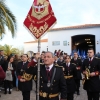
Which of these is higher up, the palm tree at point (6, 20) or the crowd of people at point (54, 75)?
the palm tree at point (6, 20)

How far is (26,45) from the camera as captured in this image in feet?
108

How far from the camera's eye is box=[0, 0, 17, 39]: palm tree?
9773 mm

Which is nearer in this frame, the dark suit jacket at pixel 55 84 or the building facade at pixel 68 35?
the dark suit jacket at pixel 55 84

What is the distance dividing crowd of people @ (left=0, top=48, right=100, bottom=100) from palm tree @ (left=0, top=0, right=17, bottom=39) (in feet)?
7.08

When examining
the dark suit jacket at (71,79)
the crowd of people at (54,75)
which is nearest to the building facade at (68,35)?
the crowd of people at (54,75)

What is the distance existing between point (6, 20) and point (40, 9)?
6.46 m

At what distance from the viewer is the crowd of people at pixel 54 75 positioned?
3.42 meters

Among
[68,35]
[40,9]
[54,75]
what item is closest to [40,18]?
[40,9]

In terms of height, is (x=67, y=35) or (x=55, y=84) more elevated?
(x=67, y=35)

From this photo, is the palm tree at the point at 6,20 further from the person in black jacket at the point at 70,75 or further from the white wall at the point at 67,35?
the white wall at the point at 67,35

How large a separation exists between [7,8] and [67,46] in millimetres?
16283

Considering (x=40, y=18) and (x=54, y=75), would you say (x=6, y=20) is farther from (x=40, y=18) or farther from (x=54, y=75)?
(x=54, y=75)

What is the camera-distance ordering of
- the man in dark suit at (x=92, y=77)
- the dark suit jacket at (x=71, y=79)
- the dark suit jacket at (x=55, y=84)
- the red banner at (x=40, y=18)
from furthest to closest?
the dark suit jacket at (x=71, y=79)
the man in dark suit at (x=92, y=77)
the red banner at (x=40, y=18)
the dark suit jacket at (x=55, y=84)

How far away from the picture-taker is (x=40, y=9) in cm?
405
